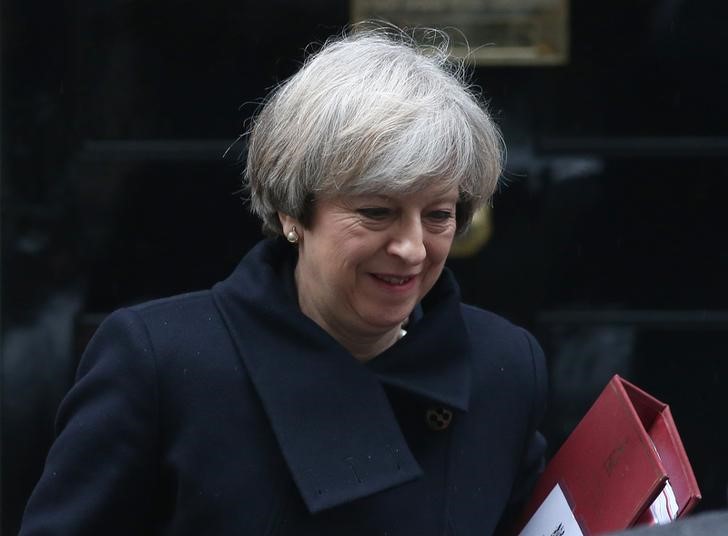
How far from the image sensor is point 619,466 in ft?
6.70

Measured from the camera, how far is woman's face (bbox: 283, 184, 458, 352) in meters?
1.98

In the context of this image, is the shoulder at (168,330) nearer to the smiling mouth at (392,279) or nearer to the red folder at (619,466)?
the smiling mouth at (392,279)

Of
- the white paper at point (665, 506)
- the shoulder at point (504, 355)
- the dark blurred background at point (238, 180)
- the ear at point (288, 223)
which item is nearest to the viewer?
the white paper at point (665, 506)

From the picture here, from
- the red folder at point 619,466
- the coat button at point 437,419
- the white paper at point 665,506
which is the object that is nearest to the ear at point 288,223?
the coat button at point 437,419

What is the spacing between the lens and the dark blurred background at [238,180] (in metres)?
3.45

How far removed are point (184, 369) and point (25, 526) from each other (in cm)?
30

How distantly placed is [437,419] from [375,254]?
283 millimetres

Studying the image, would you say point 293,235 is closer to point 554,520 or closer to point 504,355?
point 504,355

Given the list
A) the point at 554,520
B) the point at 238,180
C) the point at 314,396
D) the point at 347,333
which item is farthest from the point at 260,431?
the point at 238,180

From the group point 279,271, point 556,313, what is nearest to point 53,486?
point 279,271

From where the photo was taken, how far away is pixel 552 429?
3578 millimetres

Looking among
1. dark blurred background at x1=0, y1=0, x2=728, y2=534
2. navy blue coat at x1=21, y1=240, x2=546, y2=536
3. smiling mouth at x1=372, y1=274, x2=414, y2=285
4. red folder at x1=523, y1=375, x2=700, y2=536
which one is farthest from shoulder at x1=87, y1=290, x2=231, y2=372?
dark blurred background at x1=0, y1=0, x2=728, y2=534

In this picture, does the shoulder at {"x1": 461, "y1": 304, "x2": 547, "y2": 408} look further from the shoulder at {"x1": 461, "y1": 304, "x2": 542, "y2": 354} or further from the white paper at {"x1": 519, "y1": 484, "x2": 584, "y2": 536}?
the white paper at {"x1": 519, "y1": 484, "x2": 584, "y2": 536}

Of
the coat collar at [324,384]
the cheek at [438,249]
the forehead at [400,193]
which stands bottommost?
the coat collar at [324,384]
